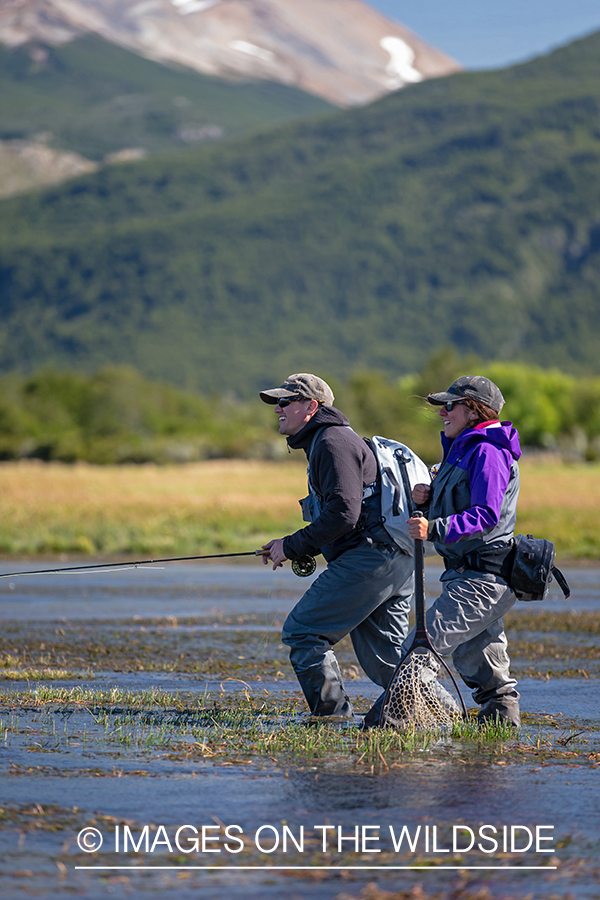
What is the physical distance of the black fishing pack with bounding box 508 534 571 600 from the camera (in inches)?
302

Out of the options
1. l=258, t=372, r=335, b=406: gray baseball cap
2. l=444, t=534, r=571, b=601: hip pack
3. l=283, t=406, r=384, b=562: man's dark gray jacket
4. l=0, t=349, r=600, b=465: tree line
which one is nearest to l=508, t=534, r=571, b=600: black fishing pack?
l=444, t=534, r=571, b=601: hip pack

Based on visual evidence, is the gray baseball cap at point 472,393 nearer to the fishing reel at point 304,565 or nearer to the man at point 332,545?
the man at point 332,545

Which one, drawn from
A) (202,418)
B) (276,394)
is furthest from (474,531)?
(202,418)

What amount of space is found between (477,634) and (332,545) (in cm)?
100

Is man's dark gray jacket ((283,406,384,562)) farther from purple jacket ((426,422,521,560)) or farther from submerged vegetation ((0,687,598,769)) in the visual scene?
submerged vegetation ((0,687,598,769))

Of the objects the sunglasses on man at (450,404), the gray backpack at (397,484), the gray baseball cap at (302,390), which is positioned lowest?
the gray backpack at (397,484)

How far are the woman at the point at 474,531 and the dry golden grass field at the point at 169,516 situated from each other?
60.9 ft

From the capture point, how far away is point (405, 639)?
8.02 metres

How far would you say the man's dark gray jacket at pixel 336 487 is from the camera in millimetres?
7887

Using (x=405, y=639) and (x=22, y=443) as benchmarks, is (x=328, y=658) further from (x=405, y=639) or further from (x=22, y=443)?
(x=22, y=443)

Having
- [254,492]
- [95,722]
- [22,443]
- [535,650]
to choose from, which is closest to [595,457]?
[22,443]

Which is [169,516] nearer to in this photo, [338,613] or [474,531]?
[338,613]

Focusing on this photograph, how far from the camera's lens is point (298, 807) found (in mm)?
6004

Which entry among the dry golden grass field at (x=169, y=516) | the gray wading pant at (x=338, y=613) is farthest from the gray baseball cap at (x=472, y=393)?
the dry golden grass field at (x=169, y=516)
